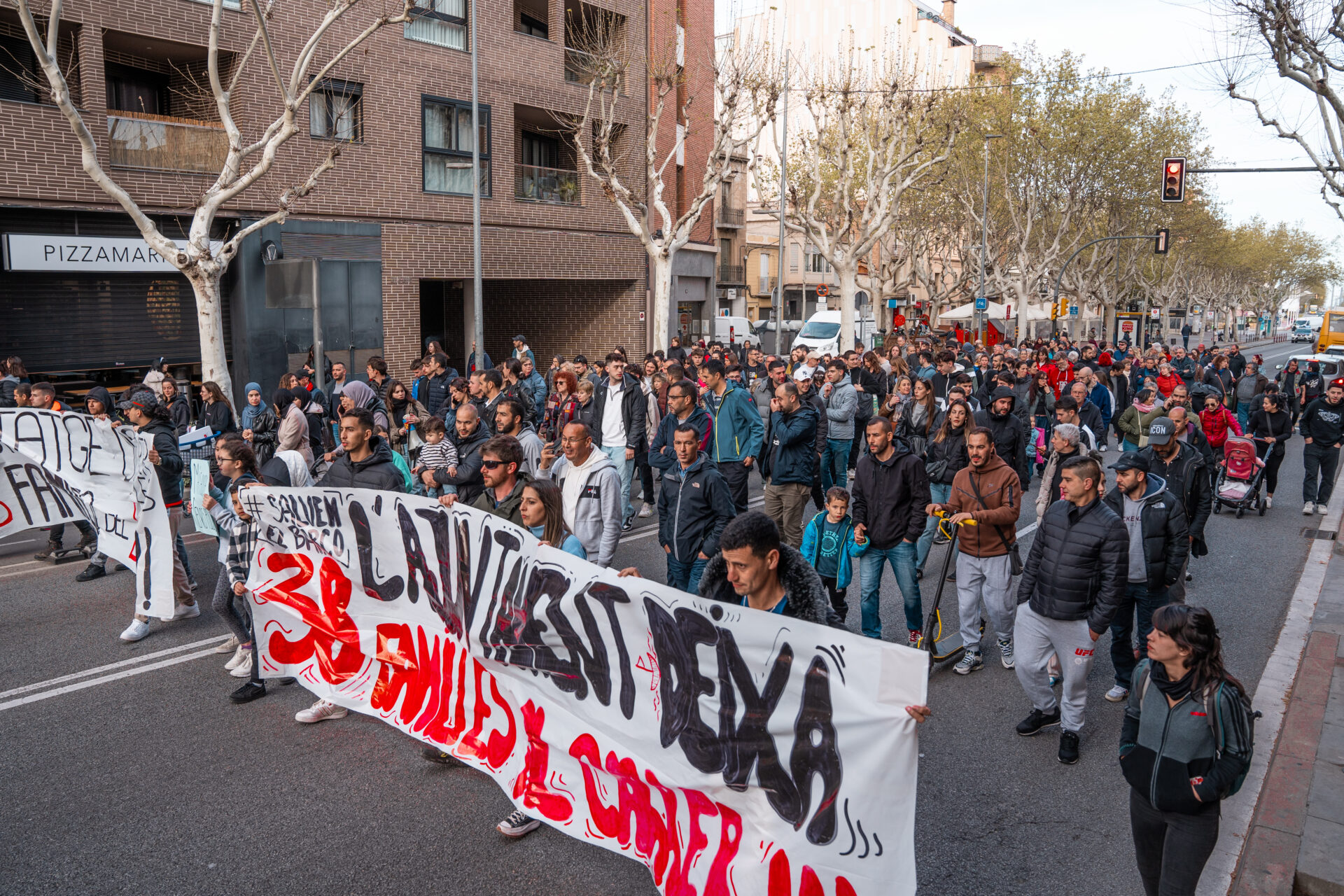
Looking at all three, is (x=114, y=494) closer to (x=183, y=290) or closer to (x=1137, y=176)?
(x=183, y=290)

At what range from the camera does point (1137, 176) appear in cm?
3950

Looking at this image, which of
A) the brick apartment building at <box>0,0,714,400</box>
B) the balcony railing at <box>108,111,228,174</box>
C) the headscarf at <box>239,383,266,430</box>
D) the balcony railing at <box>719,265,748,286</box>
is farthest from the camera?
the balcony railing at <box>719,265,748,286</box>

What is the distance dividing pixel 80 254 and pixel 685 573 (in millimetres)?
14657

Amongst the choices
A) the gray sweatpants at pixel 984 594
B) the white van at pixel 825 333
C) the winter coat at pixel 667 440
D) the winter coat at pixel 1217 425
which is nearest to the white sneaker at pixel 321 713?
the winter coat at pixel 667 440

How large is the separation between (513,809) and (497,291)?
25.5m

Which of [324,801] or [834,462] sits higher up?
[834,462]

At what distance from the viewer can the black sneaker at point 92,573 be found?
357 inches

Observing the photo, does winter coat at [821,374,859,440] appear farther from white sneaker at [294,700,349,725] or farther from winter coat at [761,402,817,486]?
white sneaker at [294,700,349,725]

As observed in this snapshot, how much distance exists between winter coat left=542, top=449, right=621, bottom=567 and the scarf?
3433mm

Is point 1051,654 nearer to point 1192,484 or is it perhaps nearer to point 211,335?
→ point 1192,484

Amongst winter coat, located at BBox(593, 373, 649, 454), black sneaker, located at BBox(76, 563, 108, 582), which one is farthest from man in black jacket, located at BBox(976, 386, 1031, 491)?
black sneaker, located at BBox(76, 563, 108, 582)

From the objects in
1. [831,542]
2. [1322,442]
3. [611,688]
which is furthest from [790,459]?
[1322,442]

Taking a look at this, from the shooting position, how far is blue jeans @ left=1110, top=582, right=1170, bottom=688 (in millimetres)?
6289

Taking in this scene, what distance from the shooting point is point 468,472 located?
769 cm
